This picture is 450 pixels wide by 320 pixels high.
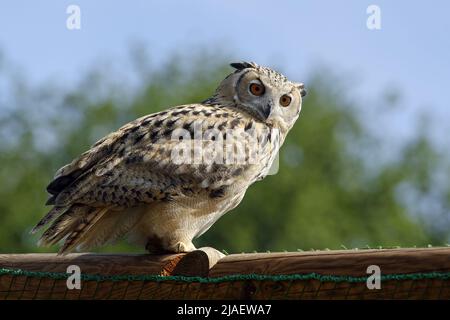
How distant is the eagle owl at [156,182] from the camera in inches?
191

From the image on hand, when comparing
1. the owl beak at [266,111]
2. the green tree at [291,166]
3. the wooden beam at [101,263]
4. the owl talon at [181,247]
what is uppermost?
the owl beak at [266,111]

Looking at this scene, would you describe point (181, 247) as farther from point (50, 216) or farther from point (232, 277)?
point (232, 277)

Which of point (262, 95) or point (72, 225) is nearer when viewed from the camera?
point (72, 225)

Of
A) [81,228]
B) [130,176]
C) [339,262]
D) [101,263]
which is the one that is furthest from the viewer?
[130,176]

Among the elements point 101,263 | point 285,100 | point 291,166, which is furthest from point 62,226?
point 291,166

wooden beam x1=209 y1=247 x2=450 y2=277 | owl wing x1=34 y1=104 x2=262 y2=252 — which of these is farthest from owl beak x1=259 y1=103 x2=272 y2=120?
wooden beam x1=209 y1=247 x2=450 y2=277

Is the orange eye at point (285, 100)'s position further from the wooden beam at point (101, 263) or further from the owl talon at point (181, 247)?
the wooden beam at point (101, 263)

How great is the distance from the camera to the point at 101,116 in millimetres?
32969

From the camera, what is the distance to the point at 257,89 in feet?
18.5

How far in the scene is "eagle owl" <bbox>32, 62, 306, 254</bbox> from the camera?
4.86 metres

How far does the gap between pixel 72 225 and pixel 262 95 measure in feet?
4.80

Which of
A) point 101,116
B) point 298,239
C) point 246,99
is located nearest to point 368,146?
point 298,239

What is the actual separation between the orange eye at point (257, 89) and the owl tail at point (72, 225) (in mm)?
1250

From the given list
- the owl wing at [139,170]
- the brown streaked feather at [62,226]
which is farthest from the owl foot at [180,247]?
the brown streaked feather at [62,226]
